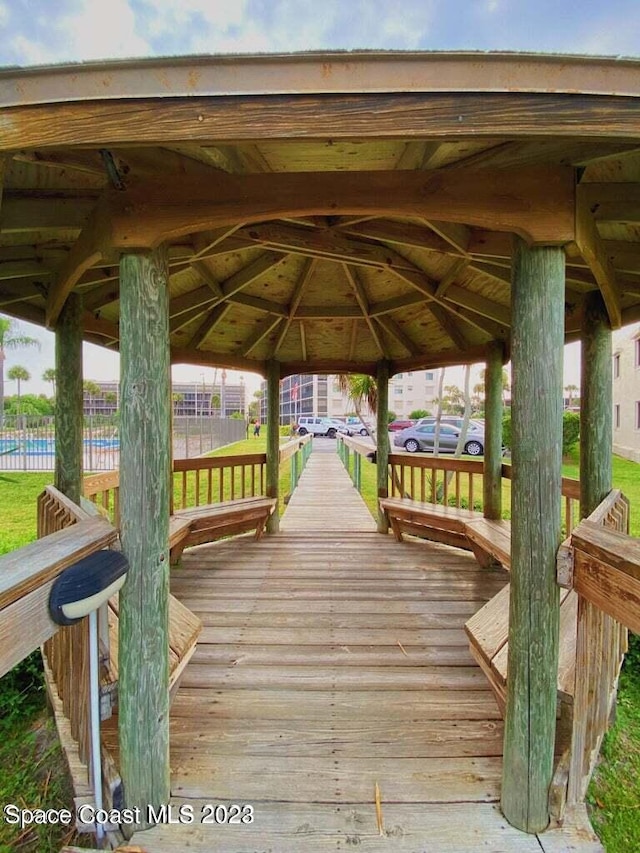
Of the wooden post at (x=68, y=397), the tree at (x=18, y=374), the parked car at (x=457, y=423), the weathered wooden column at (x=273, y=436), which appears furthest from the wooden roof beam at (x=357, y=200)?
the tree at (x=18, y=374)

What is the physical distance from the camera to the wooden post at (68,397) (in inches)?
121

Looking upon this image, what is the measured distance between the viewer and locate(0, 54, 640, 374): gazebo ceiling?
1.24 m

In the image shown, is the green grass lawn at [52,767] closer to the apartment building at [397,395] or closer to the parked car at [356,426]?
the parked car at [356,426]

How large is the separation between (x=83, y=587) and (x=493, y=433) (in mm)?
4294

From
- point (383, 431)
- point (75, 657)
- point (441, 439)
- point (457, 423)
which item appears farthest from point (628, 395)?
point (75, 657)

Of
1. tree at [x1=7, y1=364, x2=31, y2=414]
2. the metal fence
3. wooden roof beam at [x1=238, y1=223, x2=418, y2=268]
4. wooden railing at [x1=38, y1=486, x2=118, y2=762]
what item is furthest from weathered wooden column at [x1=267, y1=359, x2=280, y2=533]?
tree at [x1=7, y1=364, x2=31, y2=414]

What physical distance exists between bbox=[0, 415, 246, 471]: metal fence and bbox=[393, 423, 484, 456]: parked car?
8.31 metres

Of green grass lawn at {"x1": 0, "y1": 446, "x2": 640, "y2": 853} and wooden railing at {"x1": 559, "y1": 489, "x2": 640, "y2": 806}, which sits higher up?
wooden railing at {"x1": 559, "y1": 489, "x2": 640, "y2": 806}

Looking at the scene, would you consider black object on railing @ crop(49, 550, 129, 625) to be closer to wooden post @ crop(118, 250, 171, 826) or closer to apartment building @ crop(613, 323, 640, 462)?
wooden post @ crop(118, 250, 171, 826)

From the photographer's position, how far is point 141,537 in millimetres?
1632

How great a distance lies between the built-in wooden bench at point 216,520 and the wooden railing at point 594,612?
310 centimetres

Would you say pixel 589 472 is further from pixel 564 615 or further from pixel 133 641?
pixel 133 641

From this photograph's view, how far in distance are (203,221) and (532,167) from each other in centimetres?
137

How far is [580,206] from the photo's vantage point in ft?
5.56
